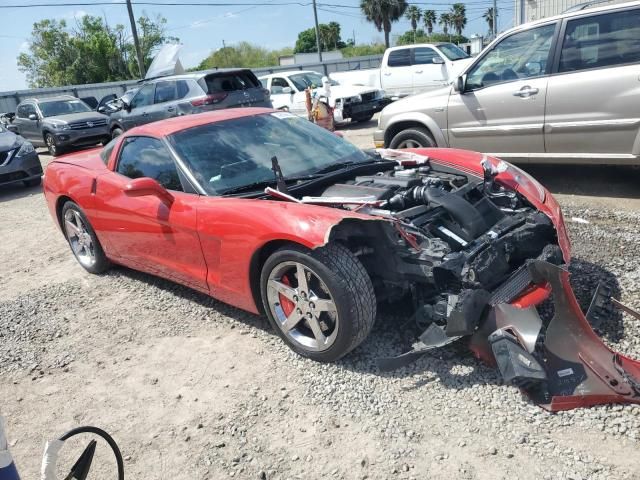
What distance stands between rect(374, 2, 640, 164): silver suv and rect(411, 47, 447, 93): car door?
757 cm

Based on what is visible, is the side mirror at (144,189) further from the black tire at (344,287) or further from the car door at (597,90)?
the car door at (597,90)

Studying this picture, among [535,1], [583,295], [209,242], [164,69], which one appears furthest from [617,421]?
[535,1]

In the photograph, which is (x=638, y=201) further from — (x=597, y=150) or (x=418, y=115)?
(x=418, y=115)

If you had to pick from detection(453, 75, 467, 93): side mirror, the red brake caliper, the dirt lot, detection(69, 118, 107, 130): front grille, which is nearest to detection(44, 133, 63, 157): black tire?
detection(69, 118, 107, 130): front grille

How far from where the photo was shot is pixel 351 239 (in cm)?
326

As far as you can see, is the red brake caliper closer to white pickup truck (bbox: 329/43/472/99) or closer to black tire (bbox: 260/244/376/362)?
black tire (bbox: 260/244/376/362)

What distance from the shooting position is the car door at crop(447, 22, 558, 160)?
231 inches

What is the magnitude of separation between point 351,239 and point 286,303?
55cm

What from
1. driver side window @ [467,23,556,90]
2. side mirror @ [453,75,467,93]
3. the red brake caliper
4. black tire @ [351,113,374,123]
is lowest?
the red brake caliper

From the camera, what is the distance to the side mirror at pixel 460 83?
6375mm

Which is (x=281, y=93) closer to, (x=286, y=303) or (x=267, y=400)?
(x=286, y=303)

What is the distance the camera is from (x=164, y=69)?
1488 cm

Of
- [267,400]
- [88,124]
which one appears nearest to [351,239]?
[267,400]

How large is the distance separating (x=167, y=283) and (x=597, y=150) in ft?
14.7
